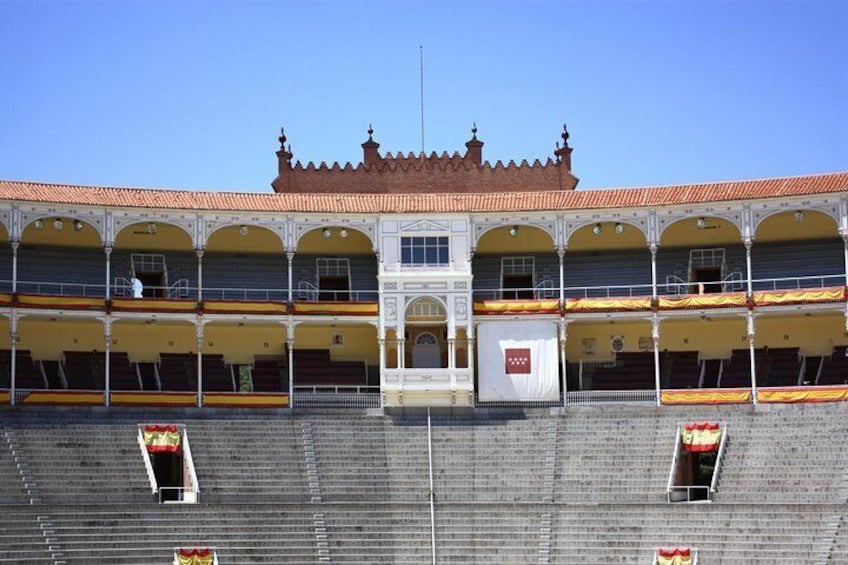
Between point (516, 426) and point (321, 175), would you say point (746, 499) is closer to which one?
point (516, 426)

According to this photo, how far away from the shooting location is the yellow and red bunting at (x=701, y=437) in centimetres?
6059

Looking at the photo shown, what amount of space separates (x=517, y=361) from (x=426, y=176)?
18.3 meters

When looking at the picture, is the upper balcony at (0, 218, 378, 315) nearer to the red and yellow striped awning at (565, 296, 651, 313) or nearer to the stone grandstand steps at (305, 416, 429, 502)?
the stone grandstand steps at (305, 416, 429, 502)

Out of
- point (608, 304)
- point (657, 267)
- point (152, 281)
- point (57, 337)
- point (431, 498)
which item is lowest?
point (431, 498)

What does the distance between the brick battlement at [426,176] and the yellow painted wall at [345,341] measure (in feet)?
41.1

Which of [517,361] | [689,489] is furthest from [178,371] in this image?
[689,489]

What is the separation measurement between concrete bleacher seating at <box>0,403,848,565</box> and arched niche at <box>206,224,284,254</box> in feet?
29.5

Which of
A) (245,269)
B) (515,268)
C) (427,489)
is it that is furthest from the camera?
(515,268)

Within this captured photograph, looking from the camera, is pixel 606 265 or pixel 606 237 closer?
pixel 606 237

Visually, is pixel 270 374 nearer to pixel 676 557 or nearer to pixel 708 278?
pixel 708 278

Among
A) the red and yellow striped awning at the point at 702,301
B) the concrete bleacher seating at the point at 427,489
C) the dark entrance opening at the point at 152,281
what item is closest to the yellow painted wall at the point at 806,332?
the red and yellow striped awning at the point at 702,301

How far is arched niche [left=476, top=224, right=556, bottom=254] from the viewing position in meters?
70.4

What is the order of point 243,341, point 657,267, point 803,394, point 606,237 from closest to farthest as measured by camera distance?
point 803,394 < point 606,237 < point 243,341 < point 657,267

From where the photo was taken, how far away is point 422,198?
70.1 meters
